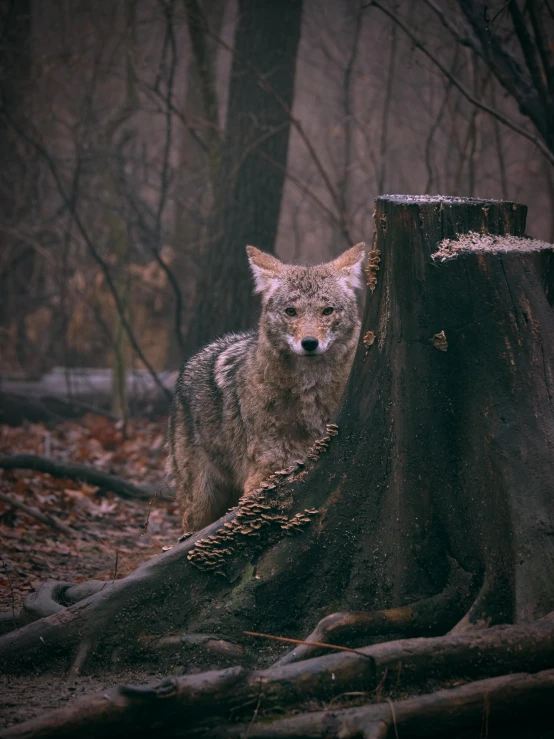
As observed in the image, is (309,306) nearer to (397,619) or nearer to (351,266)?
(351,266)

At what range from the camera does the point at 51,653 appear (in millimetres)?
4066

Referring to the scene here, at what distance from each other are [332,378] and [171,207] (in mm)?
15359

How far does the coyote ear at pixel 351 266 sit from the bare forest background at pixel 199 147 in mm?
1654

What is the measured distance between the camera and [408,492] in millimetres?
3914

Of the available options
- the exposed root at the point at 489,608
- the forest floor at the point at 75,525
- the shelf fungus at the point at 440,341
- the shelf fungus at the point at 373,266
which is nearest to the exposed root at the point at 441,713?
the exposed root at the point at 489,608

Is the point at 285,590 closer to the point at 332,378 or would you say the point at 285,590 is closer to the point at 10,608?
the point at 332,378

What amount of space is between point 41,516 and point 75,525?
19.2 inches

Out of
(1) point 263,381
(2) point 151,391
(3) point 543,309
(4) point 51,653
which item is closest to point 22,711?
(4) point 51,653

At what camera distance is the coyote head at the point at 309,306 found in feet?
17.0

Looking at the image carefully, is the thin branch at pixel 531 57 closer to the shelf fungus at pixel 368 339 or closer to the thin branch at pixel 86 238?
the shelf fungus at pixel 368 339

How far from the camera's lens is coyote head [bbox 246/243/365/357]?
5.20 meters

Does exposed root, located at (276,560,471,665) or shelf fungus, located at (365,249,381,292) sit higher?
shelf fungus, located at (365,249,381,292)

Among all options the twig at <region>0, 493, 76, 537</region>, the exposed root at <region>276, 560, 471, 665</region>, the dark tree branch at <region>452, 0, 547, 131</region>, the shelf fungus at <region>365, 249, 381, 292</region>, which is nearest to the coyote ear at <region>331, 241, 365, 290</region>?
the shelf fungus at <region>365, 249, 381, 292</region>

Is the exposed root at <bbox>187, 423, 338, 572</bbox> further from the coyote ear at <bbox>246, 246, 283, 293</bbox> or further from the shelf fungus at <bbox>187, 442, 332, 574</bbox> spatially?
the coyote ear at <bbox>246, 246, 283, 293</bbox>
